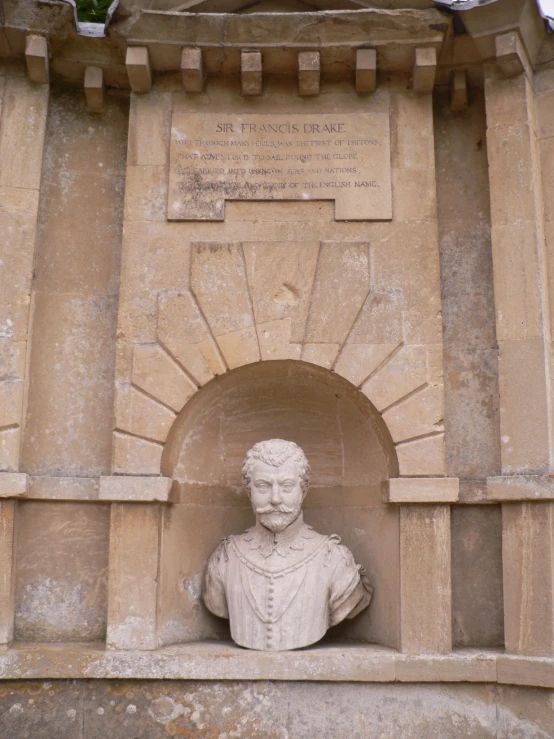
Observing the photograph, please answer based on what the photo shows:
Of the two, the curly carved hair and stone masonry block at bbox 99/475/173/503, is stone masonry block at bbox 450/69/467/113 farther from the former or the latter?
stone masonry block at bbox 99/475/173/503

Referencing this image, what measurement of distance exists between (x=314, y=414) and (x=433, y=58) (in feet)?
8.06

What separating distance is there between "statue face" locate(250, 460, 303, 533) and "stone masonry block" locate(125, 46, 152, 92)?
2.61 m

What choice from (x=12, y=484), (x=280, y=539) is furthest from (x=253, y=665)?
(x=12, y=484)

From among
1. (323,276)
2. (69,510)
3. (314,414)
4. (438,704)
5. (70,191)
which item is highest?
(70,191)

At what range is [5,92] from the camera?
5.59m

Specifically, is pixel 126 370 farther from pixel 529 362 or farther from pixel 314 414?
pixel 529 362

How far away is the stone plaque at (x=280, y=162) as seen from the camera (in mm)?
5453

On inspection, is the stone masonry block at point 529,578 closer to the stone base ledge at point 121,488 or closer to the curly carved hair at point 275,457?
the curly carved hair at point 275,457

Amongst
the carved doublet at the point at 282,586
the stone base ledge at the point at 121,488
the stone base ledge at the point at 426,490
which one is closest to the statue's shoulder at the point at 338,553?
the carved doublet at the point at 282,586

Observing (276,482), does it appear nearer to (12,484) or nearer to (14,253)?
(12,484)

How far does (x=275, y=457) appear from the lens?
521 centimetres

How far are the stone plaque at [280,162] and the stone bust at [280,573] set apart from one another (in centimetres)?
161

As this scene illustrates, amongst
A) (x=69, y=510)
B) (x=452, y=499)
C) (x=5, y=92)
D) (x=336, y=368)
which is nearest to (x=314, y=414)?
(x=336, y=368)

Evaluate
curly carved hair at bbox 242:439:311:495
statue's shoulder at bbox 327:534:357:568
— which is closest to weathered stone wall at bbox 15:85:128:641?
curly carved hair at bbox 242:439:311:495
